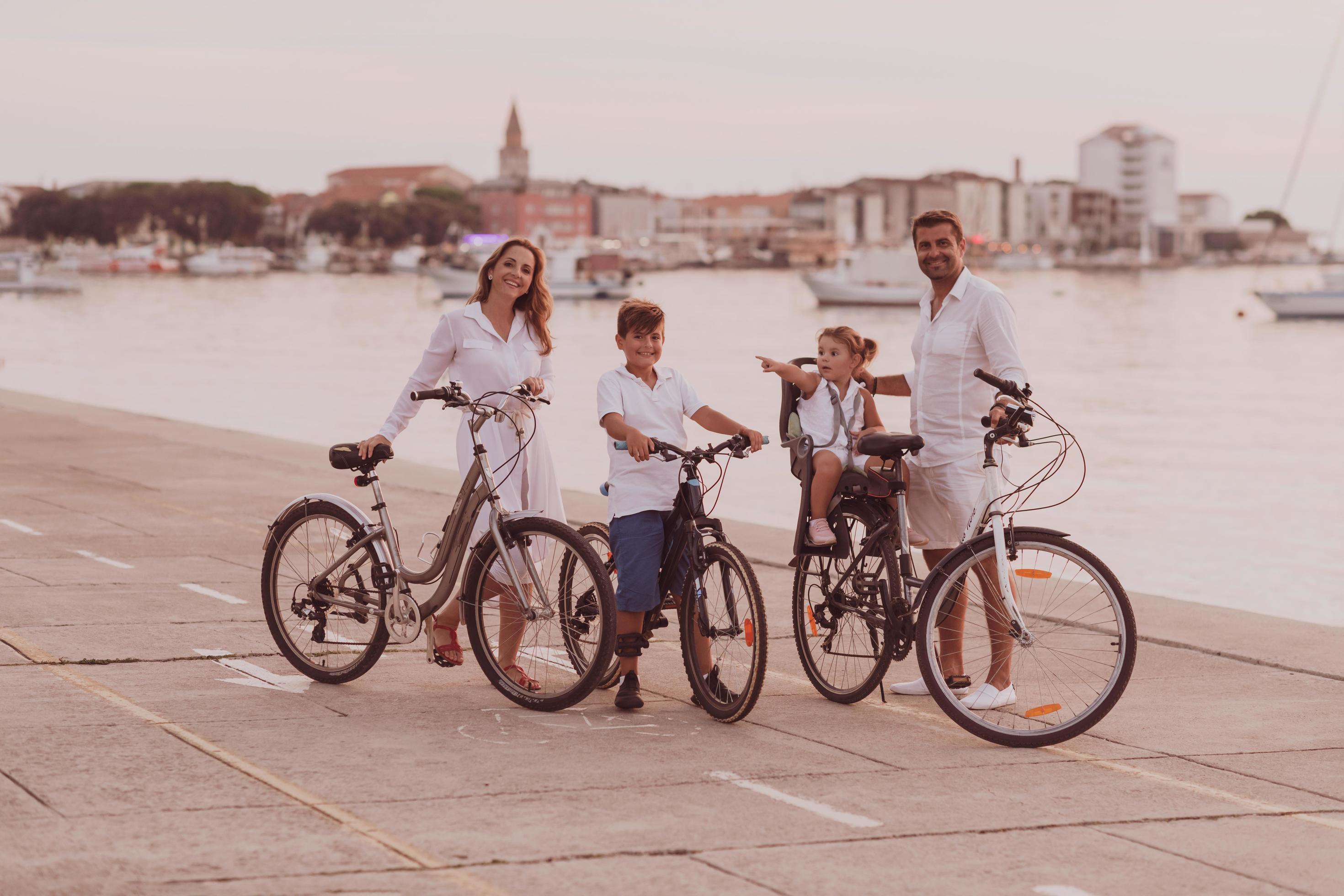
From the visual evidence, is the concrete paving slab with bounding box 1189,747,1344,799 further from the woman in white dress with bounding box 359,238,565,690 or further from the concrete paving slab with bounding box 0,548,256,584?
the concrete paving slab with bounding box 0,548,256,584

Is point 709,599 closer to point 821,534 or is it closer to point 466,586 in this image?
point 821,534

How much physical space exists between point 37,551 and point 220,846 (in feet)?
19.7

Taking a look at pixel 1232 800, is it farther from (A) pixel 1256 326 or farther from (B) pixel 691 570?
(A) pixel 1256 326

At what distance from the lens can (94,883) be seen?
427 centimetres

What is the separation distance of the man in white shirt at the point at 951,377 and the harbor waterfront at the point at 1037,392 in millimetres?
2279

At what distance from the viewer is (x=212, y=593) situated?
8852 millimetres

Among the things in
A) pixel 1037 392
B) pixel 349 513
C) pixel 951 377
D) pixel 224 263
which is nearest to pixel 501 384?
pixel 349 513

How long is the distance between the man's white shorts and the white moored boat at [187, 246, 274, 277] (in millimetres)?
184656

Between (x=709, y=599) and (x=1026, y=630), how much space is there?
1057mm

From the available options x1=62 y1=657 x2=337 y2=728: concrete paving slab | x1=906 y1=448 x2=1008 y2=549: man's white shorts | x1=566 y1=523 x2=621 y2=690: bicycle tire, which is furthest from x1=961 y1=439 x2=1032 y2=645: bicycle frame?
x1=62 y1=657 x2=337 y2=728: concrete paving slab

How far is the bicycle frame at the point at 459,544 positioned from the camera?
6.41 metres

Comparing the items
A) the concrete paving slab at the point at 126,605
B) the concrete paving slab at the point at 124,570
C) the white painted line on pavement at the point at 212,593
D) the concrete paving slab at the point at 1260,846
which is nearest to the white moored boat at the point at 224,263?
the concrete paving slab at the point at 124,570

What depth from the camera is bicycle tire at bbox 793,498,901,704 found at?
638 centimetres

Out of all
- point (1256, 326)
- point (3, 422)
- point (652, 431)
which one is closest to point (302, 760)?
point (652, 431)
